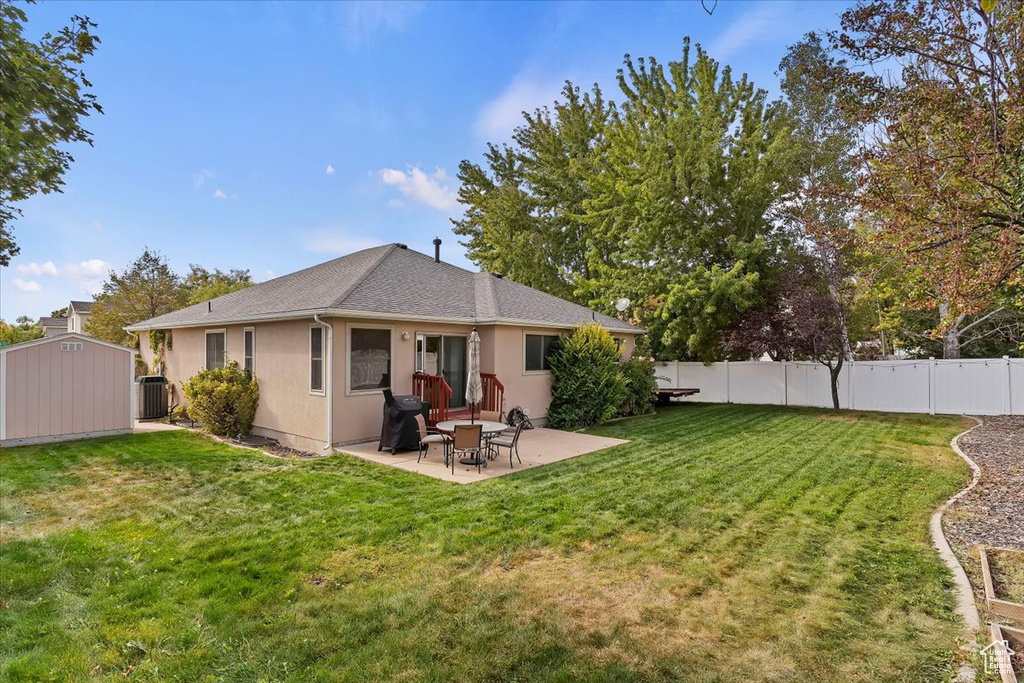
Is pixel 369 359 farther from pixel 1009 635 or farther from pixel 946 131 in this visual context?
pixel 946 131

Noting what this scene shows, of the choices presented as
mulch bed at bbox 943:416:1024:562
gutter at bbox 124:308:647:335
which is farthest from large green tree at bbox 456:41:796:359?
mulch bed at bbox 943:416:1024:562

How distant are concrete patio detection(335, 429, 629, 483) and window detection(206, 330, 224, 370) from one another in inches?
212

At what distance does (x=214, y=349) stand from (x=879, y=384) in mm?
19975

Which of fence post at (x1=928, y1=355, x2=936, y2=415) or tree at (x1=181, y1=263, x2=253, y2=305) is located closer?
fence post at (x1=928, y1=355, x2=936, y2=415)

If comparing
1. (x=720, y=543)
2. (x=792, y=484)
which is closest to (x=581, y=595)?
(x=720, y=543)

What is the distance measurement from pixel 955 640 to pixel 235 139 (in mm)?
13290

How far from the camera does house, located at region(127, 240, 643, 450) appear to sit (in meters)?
9.68

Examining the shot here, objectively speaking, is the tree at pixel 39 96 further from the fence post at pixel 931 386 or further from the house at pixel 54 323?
the house at pixel 54 323

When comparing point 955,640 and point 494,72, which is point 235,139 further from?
point 955,640

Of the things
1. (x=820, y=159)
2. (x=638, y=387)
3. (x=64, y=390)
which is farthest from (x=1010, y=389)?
(x=64, y=390)

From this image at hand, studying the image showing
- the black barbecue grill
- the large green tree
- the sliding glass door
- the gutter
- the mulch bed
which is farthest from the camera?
the large green tree

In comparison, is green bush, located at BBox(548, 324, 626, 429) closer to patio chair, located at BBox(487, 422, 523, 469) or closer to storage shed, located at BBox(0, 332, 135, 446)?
patio chair, located at BBox(487, 422, 523, 469)

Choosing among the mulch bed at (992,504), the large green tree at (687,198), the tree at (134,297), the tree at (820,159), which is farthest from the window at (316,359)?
the tree at (134,297)

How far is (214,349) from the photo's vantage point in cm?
1285
